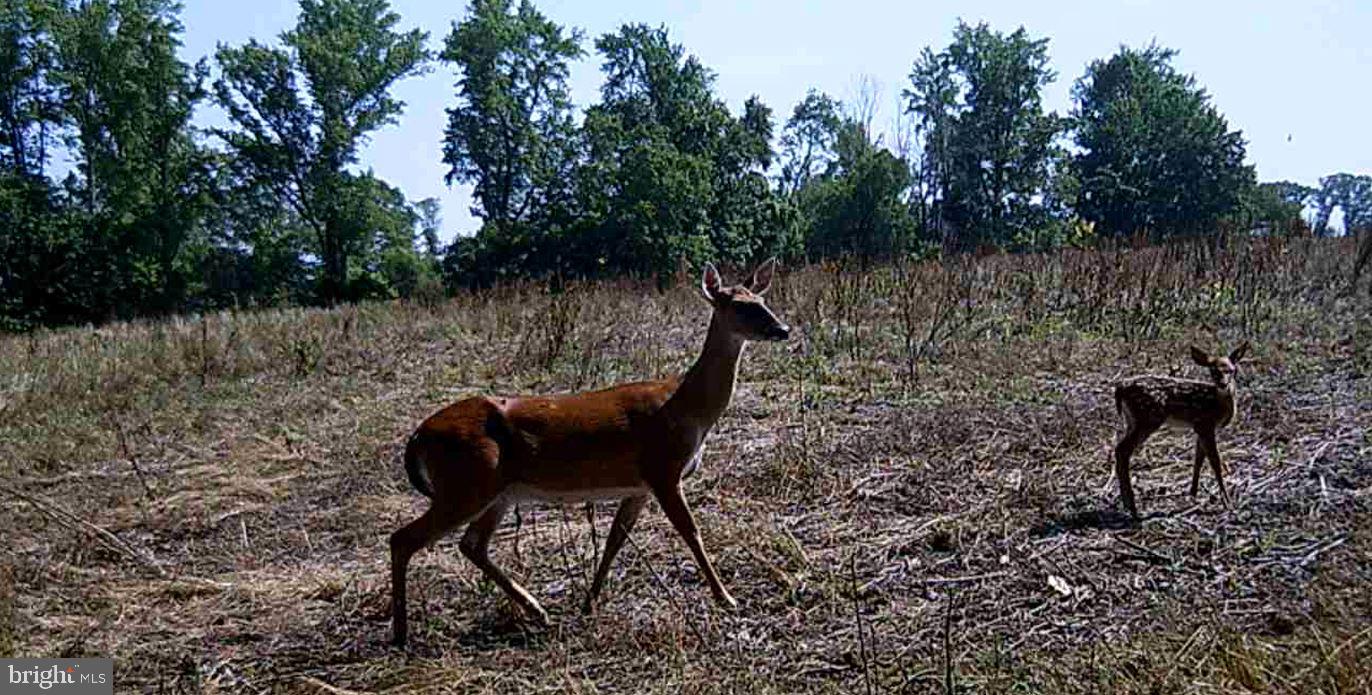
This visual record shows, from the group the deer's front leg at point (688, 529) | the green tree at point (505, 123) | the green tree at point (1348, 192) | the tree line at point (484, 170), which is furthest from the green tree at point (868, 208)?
the deer's front leg at point (688, 529)

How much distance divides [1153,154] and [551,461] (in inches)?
1977

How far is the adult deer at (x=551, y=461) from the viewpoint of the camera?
15.0 ft

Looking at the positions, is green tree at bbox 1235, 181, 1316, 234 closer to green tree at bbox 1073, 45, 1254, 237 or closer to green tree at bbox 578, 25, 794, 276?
green tree at bbox 1073, 45, 1254, 237

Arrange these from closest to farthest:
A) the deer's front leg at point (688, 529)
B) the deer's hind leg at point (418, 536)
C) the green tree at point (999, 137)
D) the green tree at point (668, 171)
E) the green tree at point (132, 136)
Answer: the deer's hind leg at point (418, 536) < the deer's front leg at point (688, 529) < the green tree at point (668, 171) < the green tree at point (132, 136) < the green tree at point (999, 137)

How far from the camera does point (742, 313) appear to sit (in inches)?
213

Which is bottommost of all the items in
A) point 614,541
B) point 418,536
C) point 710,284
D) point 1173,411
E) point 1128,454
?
point 614,541

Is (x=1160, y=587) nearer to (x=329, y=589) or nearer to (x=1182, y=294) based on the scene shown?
(x=329, y=589)

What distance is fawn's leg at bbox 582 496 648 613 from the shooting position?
4809 millimetres

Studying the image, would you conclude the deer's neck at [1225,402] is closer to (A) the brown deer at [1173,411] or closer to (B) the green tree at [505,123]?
(A) the brown deer at [1173,411]

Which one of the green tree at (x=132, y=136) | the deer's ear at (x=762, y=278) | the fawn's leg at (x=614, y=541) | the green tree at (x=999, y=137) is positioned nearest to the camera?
the fawn's leg at (x=614, y=541)

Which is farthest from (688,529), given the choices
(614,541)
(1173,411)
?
(1173,411)

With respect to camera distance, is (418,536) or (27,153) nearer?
(418,536)

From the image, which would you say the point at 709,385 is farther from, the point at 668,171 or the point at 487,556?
the point at 668,171

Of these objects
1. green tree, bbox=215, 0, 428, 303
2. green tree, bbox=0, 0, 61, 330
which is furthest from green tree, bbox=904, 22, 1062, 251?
green tree, bbox=0, 0, 61, 330
